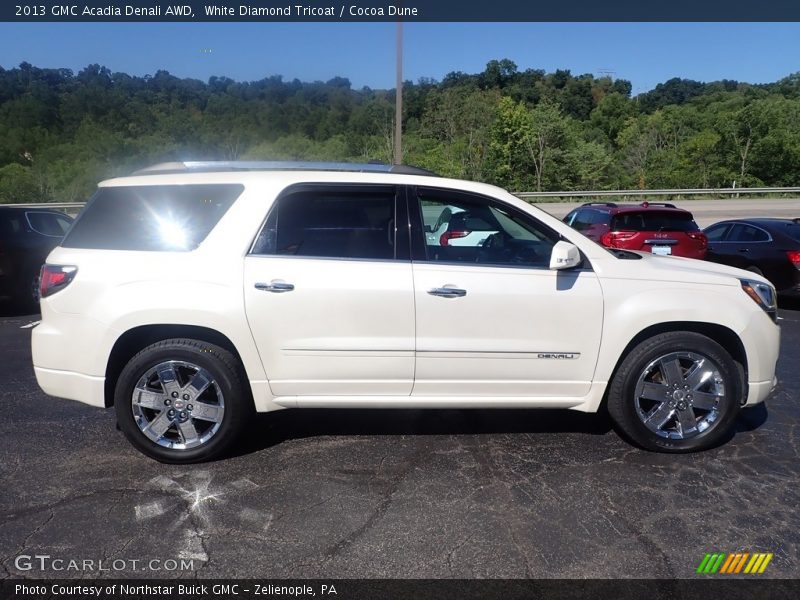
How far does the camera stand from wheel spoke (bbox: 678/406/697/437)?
4.06 meters

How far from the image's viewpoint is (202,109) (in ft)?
74.1

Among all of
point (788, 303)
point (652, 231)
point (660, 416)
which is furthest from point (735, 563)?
point (788, 303)

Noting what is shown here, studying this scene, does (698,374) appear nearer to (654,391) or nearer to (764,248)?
(654,391)

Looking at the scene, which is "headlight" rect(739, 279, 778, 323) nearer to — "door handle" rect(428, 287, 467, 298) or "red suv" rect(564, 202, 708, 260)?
"door handle" rect(428, 287, 467, 298)

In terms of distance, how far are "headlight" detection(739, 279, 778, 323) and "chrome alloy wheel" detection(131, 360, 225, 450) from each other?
3.45 metres

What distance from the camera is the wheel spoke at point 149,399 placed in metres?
3.88

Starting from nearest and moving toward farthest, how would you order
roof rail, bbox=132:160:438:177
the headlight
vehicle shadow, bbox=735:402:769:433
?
the headlight < roof rail, bbox=132:160:438:177 < vehicle shadow, bbox=735:402:769:433

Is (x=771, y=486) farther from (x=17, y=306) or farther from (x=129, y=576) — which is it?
(x=17, y=306)

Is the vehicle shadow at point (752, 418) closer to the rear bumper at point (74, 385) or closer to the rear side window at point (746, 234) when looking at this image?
the rear bumper at point (74, 385)

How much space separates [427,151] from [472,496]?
121ft

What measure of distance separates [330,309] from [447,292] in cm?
71

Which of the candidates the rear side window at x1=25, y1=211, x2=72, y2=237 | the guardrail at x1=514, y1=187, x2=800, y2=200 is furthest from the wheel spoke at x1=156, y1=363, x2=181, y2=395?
the guardrail at x1=514, y1=187, x2=800, y2=200

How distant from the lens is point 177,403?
3.91m

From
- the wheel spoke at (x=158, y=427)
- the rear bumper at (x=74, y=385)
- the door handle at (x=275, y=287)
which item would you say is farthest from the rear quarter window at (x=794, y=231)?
the rear bumper at (x=74, y=385)
